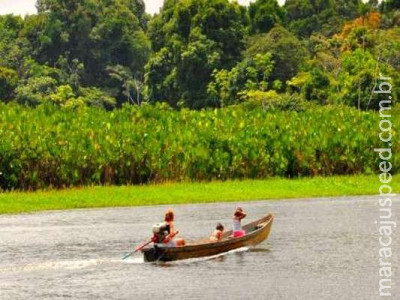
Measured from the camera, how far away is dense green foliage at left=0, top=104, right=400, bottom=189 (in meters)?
45.8

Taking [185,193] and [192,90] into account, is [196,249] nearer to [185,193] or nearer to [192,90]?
[185,193]

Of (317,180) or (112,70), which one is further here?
(112,70)

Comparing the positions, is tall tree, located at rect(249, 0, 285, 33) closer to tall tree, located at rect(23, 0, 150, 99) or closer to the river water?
tall tree, located at rect(23, 0, 150, 99)

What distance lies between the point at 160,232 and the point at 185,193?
17.4 metres

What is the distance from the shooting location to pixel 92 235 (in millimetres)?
34469

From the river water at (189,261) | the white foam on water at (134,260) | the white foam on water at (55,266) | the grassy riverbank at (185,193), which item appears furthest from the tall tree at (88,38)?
the white foam on water at (55,266)

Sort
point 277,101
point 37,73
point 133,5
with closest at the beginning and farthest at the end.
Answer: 1. point 277,101
2. point 37,73
3. point 133,5

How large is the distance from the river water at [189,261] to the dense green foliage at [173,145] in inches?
228

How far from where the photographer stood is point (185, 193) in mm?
44844

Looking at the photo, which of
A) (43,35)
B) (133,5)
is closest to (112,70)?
(43,35)

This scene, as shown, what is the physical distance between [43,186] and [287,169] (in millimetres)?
12830

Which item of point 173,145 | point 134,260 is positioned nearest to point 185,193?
point 173,145

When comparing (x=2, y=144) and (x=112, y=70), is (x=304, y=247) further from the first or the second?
(x=112, y=70)

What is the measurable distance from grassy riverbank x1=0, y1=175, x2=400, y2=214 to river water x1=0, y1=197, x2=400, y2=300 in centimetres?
169
